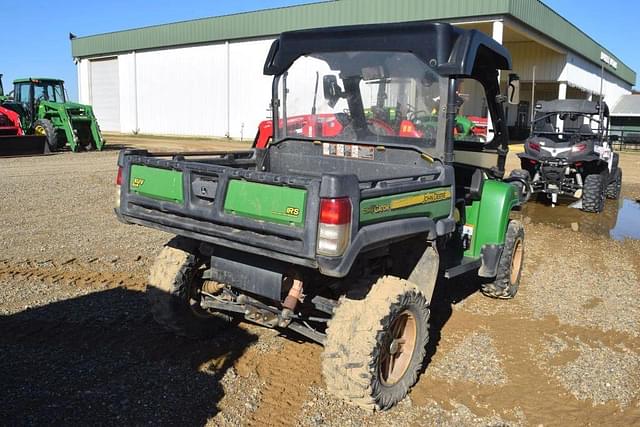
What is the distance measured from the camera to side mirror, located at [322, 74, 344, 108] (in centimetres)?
467

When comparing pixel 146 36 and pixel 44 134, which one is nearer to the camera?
pixel 44 134

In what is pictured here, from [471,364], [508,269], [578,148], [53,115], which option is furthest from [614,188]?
[53,115]

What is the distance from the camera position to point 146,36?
3266cm

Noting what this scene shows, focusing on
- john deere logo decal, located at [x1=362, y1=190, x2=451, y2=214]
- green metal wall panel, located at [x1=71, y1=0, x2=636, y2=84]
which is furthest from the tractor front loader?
john deere logo decal, located at [x1=362, y1=190, x2=451, y2=214]

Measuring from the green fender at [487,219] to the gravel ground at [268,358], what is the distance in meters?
0.69

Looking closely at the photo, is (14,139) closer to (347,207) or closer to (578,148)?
(578,148)

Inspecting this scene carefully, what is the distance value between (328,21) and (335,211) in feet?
75.9

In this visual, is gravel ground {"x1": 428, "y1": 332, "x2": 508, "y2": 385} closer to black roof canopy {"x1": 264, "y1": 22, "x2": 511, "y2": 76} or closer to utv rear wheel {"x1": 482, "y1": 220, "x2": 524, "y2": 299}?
utv rear wheel {"x1": 482, "y1": 220, "x2": 524, "y2": 299}

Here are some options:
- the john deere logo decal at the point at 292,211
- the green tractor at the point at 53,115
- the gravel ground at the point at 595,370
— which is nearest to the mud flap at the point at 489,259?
the gravel ground at the point at 595,370

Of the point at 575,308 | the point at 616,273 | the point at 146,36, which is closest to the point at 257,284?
the point at 575,308

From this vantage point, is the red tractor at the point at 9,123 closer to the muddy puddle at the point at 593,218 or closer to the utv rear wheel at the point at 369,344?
the muddy puddle at the point at 593,218

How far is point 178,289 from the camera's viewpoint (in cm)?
424

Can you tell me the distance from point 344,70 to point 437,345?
2212mm

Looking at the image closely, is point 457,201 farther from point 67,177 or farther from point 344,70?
point 67,177
